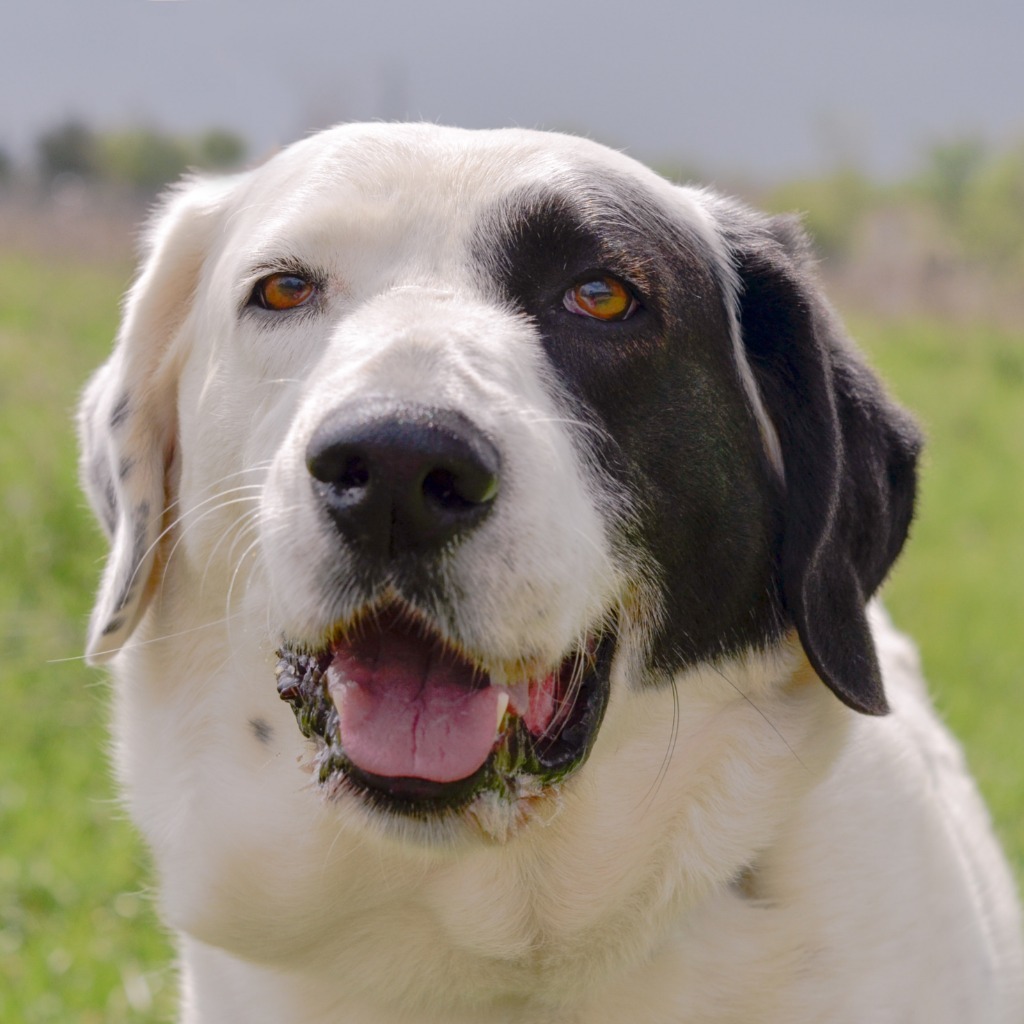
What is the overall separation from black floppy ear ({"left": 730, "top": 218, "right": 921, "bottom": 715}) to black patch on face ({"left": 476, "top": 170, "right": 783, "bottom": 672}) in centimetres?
10

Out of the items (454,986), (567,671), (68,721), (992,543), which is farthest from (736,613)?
(992,543)

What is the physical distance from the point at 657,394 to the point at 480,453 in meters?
0.64

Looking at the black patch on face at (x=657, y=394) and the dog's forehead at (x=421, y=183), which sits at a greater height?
the dog's forehead at (x=421, y=183)

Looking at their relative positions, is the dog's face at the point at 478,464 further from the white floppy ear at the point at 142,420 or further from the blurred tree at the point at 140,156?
the blurred tree at the point at 140,156

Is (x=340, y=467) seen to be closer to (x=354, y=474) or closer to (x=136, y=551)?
(x=354, y=474)

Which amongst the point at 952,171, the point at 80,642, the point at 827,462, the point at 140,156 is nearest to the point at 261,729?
the point at 827,462

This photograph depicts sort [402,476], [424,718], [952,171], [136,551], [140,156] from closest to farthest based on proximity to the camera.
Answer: [402,476] → [424,718] → [136,551] → [140,156] → [952,171]

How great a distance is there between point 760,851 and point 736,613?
46 cm

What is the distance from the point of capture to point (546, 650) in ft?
7.07

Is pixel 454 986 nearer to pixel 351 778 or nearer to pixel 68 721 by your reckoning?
pixel 351 778

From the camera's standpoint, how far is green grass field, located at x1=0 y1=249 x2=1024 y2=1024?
13.2 ft

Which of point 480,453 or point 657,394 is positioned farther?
point 657,394

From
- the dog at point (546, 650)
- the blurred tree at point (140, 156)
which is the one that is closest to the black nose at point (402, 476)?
the dog at point (546, 650)

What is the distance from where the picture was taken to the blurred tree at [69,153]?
469 inches
